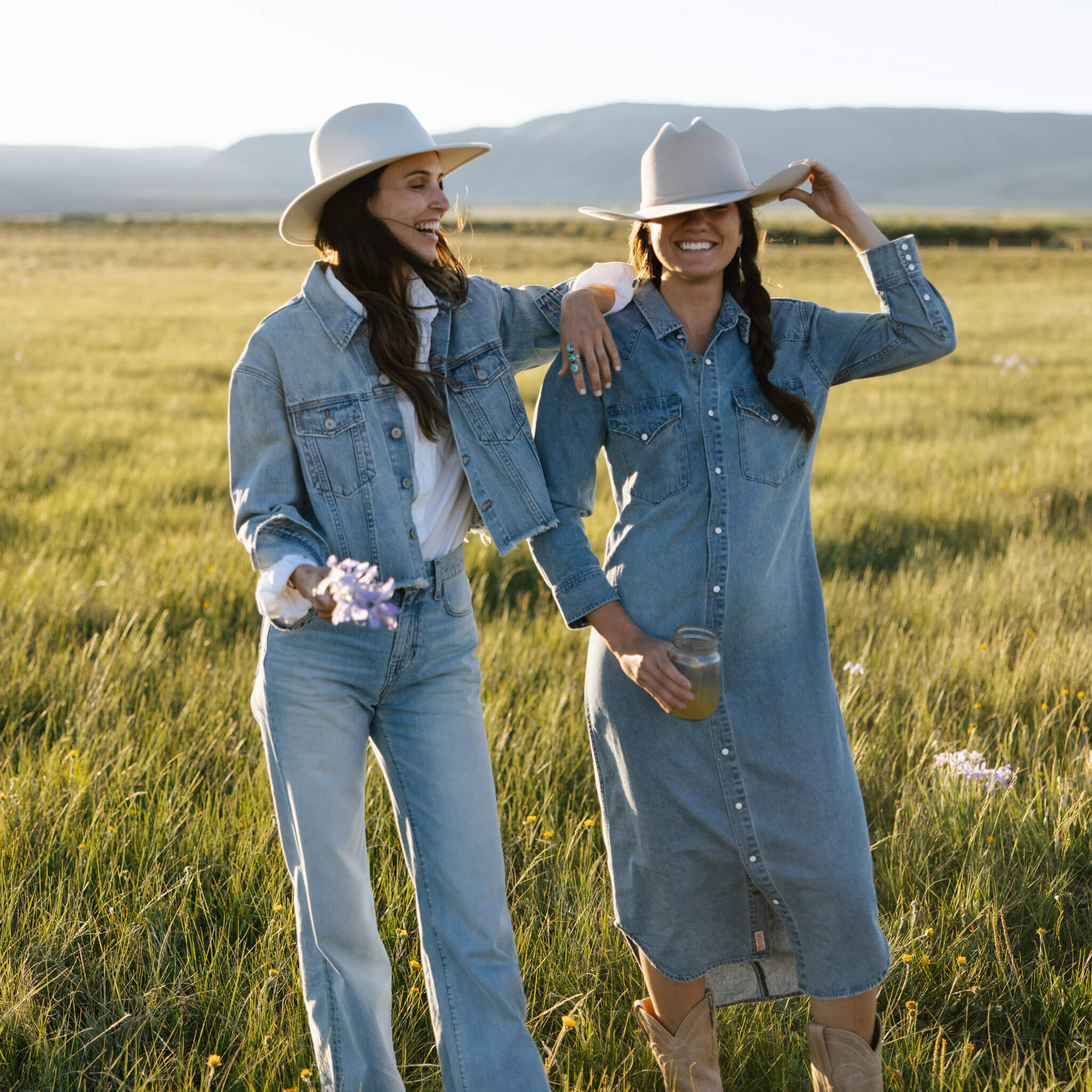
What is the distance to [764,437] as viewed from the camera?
7.90 feet

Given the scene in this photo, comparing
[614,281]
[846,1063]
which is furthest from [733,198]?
[846,1063]

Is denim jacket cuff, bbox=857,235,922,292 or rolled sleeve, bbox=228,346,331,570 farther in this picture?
denim jacket cuff, bbox=857,235,922,292

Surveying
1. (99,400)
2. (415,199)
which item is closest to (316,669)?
(415,199)

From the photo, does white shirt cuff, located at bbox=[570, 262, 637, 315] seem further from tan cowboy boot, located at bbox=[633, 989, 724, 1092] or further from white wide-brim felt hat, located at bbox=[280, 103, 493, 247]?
tan cowboy boot, located at bbox=[633, 989, 724, 1092]

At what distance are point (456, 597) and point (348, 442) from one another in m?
0.42

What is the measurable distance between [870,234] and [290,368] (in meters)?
1.41

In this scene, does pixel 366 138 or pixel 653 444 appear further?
pixel 653 444

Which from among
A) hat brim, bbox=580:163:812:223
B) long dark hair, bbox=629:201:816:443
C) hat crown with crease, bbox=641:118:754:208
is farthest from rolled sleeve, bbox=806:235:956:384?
hat crown with crease, bbox=641:118:754:208

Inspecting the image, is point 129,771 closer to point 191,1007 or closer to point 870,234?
point 191,1007

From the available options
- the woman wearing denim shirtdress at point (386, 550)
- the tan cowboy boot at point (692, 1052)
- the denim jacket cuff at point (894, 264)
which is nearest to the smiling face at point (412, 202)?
the woman wearing denim shirtdress at point (386, 550)

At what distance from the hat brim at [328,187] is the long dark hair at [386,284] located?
4 centimetres

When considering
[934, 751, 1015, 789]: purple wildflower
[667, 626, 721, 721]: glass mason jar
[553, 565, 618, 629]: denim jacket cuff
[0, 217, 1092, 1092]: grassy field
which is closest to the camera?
[667, 626, 721, 721]: glass mason jar

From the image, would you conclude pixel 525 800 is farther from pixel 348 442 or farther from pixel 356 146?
pixel 356 146

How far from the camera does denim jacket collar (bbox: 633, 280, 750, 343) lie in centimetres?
242
